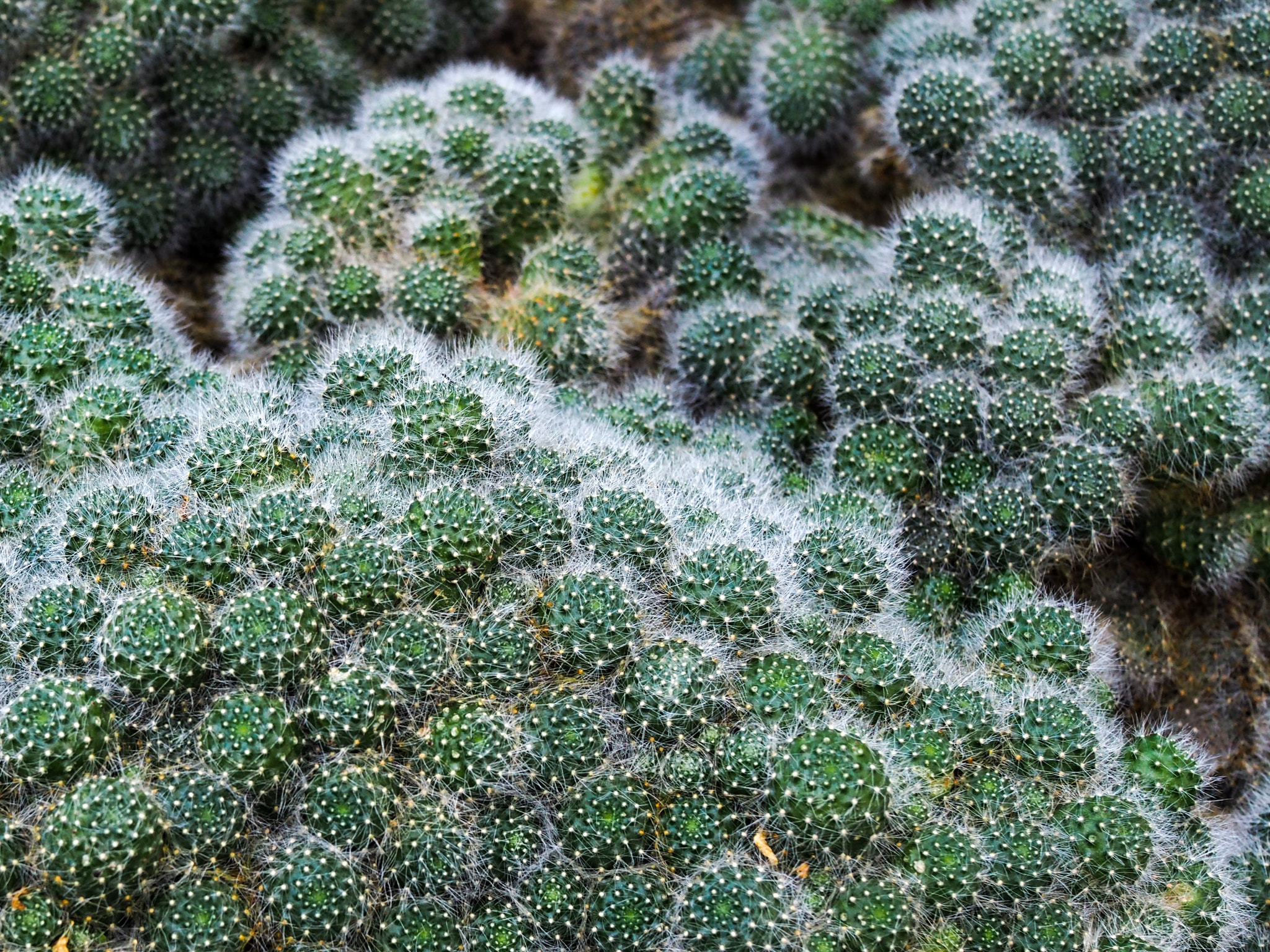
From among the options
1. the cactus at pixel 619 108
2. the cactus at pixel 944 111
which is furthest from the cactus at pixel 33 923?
the cactus at pixel 944 111

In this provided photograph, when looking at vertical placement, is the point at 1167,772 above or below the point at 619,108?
below

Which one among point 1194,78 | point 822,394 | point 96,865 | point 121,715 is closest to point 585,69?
point 822,394

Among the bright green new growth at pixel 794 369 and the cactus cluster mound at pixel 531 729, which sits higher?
the bright green new growth at pixel 794 369

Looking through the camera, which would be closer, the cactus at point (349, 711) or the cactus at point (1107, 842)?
the cactus at point (349, 711)

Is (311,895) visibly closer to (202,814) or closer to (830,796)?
(202,814)

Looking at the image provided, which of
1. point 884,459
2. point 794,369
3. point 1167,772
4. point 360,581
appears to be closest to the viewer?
point 360,581

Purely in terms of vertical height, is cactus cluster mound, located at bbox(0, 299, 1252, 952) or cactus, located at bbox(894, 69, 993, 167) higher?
cactus, located at bbox(894, 69, 993, 167)

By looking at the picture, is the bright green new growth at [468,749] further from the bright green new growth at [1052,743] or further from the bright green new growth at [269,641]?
the bright green new growth at [1052,743]

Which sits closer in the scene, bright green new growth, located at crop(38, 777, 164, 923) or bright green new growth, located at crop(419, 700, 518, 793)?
bright green new growth, located at crop(38, 777, 164, 923)

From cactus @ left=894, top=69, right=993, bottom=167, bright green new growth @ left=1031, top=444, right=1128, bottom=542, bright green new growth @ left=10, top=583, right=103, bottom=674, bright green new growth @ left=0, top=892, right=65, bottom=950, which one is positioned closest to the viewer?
bright green new growth @ left=0, top=892, right=65, bottom=950

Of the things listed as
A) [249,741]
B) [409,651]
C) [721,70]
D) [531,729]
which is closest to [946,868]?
[531,729]

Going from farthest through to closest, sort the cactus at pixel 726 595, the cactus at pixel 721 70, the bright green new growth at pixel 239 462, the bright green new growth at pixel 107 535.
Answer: the cactus at pixel 721 70 < the bright green new growth at pixel 239 462 < the cactus at pixel 726 595 < the bright green new growth at pixel 107 535

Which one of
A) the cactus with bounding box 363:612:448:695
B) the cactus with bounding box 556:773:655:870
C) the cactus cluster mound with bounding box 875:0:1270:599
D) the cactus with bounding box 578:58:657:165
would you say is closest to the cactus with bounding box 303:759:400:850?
the cactus with bounding box 363:612:448:695

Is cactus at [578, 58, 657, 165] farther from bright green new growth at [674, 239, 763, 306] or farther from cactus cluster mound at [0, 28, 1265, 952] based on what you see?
bright green new growth at [674, 239, 763, 306]
